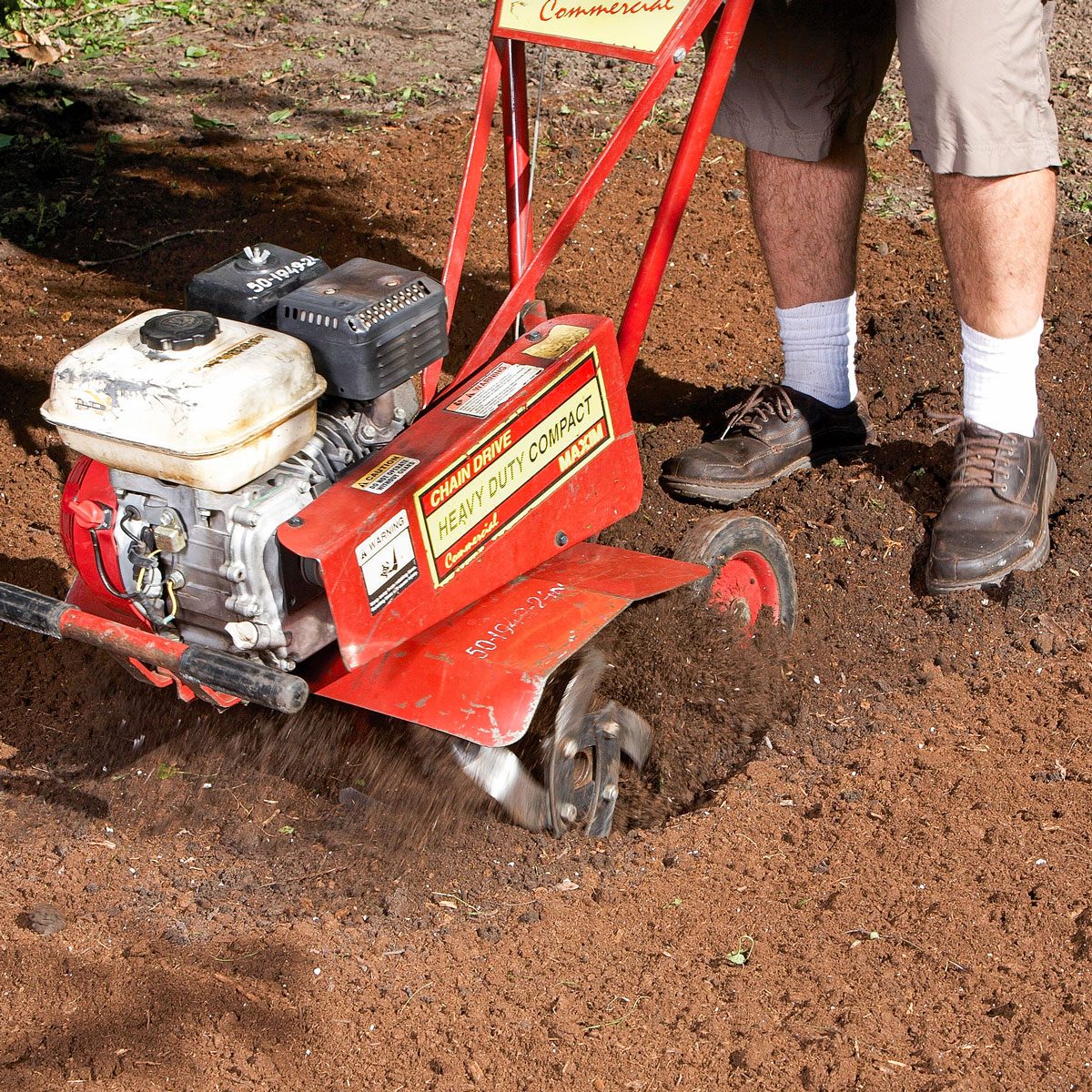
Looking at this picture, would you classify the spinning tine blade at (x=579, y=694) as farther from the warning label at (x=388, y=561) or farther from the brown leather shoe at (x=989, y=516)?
the brown leather shoe at (x=989, y=516)

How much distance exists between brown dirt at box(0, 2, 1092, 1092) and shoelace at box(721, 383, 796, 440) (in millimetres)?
149

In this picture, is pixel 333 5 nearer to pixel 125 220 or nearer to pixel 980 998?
pixel 125 220

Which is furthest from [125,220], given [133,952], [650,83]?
[133,952]

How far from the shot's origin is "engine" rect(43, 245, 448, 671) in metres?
2.13

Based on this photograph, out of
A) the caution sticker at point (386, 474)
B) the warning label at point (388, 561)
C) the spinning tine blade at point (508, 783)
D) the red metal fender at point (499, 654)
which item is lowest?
the spinning tine blade at point (508, 783)

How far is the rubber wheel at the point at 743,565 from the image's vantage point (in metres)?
2.76

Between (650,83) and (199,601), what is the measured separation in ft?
4.02

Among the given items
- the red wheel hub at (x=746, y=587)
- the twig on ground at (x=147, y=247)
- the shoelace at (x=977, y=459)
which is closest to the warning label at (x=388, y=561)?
the red wheel hub at (x=746, y=587)

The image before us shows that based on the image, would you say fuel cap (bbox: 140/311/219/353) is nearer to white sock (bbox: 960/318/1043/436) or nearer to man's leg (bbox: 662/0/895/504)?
man's leg (bbox: 662/0/895/504)

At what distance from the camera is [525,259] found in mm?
2916

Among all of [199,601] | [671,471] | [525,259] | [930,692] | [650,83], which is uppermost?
[650,83]

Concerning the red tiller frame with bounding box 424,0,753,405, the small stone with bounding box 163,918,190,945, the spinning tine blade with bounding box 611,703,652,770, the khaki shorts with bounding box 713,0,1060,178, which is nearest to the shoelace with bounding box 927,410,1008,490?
the khaki shorts with bounding box 713,0,1060,178

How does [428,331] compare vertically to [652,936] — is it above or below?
above

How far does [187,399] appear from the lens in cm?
208
